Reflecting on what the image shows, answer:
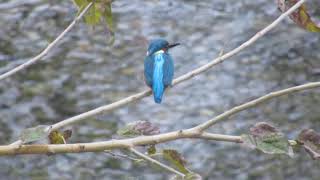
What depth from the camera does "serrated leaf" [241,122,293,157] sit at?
3.78 feet

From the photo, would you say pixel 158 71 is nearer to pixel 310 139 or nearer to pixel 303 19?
pixel 303 19

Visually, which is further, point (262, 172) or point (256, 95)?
point (256, 95)

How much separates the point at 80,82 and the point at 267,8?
244 centimetres

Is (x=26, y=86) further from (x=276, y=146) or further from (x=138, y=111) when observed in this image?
(x=276, y=146)

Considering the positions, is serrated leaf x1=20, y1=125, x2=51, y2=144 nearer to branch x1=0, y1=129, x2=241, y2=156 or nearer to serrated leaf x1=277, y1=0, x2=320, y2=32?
branch x1=0, y1=129, x2=241, y2=156

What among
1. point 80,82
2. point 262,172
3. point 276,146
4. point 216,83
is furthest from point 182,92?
point 276,146

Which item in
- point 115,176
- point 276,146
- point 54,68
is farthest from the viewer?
point 54,68

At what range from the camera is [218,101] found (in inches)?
223

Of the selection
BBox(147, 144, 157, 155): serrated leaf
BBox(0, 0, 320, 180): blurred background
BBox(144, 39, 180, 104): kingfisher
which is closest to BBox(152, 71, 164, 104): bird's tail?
BBox(144, 39, 180, 104): kingfisher

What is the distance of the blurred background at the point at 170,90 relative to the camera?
494cm

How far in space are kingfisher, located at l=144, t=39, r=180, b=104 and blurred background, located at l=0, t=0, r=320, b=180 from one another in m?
2.03

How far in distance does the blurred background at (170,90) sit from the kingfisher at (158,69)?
2.03 meters

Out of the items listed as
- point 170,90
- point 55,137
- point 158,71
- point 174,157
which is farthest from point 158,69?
point 170,90

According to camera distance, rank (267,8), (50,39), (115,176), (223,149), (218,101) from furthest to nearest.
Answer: (267,8)
(50,39)
(218,101)
(223,149)
(115,176)
